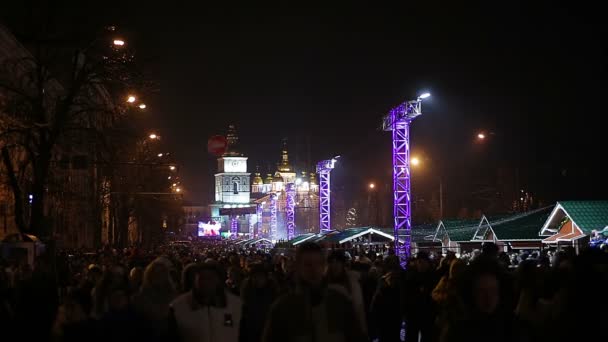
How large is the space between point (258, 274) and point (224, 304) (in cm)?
354

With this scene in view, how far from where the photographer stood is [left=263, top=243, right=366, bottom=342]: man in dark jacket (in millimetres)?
6410

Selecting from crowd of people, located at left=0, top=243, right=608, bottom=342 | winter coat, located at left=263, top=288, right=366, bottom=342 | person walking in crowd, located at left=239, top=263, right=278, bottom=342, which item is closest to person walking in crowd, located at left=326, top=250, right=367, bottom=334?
crowd of people, located at left=0, top=243, right=608, bottom=342

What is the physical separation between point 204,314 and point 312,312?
158cm

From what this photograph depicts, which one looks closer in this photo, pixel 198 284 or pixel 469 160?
pixel 198 284

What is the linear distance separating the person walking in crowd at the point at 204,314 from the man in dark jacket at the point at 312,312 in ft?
4.62

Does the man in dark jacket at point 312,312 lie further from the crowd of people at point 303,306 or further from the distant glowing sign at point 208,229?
the distant glowing sign at point 208,229

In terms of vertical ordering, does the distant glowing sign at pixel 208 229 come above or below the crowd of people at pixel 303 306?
above

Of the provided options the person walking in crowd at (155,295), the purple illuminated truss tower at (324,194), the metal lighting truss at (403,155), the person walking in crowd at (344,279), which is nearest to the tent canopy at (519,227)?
the metal lighting truss at (403,155)

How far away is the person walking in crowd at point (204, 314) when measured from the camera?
7.80 m

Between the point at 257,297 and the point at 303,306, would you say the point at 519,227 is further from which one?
the point at 303,306

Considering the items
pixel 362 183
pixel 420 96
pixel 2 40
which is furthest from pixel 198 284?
pixel 362 183

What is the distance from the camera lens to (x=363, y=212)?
468 feet

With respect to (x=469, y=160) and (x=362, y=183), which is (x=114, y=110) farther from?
(x=362, y=183)

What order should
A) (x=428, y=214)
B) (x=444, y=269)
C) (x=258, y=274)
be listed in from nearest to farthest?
1. (x=258, y=274)
2. (x=444, y=269)
3. (x=428, y=214)
